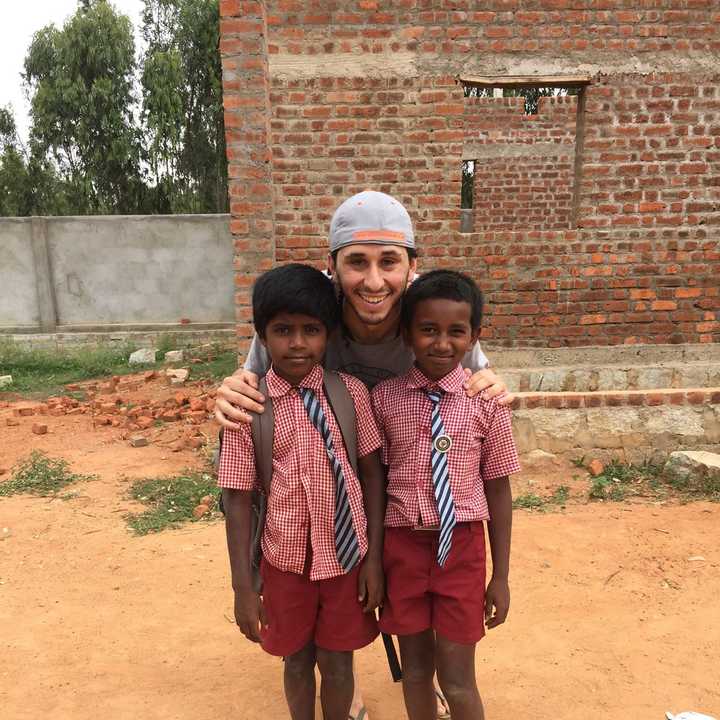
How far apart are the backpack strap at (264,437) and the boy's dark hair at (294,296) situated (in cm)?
23

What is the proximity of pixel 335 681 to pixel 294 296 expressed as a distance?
1099 mm

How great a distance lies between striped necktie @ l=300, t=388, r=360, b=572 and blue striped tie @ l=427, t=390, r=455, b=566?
0.76ft

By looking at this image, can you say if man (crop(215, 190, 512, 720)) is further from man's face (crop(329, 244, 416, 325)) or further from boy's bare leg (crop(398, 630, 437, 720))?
boy's bare leg (crop(398, 630, 437, 720))

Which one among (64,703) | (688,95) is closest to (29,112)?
(688,95)

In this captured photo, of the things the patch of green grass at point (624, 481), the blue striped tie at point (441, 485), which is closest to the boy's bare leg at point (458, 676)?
the blue striped tie at point (441, 485)

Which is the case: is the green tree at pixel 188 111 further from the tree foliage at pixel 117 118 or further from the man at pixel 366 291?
the man at pixel 366 291

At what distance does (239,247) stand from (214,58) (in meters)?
13.8

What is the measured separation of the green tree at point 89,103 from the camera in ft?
46.1

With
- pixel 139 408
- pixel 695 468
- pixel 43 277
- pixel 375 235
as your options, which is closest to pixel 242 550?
pixel 375 235

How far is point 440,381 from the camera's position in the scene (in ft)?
5.62

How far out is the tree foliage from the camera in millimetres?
14109

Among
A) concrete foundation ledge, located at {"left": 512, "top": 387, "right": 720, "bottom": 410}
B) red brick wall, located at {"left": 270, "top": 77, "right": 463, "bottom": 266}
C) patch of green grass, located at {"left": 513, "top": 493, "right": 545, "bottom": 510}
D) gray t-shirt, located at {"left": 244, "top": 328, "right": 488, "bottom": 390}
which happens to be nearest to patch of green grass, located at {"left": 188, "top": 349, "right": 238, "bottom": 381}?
red brick wall, located at {"left": 270, "top": 77, "right": 463, "bottom": 266}

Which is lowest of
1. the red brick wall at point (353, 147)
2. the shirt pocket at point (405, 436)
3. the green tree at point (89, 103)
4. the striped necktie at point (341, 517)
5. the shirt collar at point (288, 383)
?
the striped necktie at point (341, 517)

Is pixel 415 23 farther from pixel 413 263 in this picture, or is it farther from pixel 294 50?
pixel 413 263
